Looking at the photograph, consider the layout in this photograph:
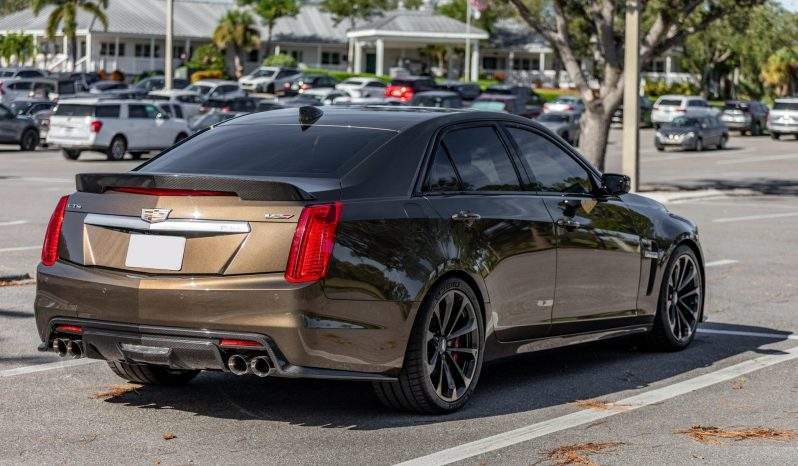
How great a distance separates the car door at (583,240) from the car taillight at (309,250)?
6.43 feet

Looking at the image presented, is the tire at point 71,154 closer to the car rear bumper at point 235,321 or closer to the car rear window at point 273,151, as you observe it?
the car rear window at point 273,151

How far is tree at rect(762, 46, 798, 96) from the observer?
84.8m

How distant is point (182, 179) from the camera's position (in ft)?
21.9

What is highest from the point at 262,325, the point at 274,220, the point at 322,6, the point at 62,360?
the point at 322,6

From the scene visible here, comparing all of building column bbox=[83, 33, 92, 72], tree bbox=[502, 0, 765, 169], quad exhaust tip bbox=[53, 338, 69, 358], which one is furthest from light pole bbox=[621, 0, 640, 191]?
building column bbox=[83, 33, 92, 72]

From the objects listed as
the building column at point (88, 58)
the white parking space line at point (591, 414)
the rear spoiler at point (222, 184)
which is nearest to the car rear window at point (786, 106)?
the building column at point (88, 58)

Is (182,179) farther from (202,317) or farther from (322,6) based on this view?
(322,6)

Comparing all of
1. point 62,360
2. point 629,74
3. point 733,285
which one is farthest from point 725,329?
point 629,74

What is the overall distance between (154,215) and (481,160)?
197 cm

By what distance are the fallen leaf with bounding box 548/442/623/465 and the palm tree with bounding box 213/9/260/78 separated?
8963 centimetres

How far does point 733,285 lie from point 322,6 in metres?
96.4

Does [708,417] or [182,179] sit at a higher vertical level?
[182,179]

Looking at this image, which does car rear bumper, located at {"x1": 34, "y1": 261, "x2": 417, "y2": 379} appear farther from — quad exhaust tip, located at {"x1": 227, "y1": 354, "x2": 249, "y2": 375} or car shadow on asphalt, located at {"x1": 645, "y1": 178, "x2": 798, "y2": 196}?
car shadow on asphalt, located at {"x1": 645, "y1": 178, "x2": 798, "y2": 196}

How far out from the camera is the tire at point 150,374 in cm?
781
